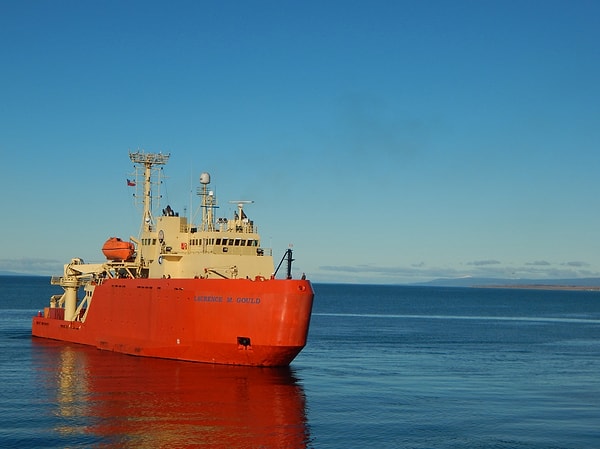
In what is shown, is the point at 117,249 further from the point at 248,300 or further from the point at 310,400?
the point at 310,400

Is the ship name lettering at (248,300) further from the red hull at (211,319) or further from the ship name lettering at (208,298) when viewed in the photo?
the ship name lettering at (208,298)

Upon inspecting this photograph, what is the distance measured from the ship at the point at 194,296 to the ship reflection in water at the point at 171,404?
130 cm

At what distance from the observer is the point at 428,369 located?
A: 145 feet

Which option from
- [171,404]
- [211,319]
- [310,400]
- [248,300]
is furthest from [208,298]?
[310,400]

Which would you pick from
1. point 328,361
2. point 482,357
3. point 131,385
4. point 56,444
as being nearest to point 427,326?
point 482,357

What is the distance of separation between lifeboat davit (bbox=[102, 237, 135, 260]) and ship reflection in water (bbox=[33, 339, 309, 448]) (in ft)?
29.1

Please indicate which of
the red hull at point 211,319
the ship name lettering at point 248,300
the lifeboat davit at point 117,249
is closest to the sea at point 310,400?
the red hull at point 211,319

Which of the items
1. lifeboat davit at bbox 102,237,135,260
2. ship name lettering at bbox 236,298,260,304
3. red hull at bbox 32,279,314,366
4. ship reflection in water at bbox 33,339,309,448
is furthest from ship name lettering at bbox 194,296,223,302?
lifeboat davit at bbox 102,237,135,260

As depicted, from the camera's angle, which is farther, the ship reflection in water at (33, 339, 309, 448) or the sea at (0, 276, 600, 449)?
the sea at (0, 276, 600, 449)

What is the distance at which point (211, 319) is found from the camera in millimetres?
41094

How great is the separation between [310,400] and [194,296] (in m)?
11.2

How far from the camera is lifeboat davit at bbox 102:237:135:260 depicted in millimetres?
52344

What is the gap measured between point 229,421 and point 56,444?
6.62 meters

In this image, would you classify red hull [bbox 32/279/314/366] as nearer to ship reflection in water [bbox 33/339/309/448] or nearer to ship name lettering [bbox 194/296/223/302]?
ship name lettering [bbox 194/296/223/302]
